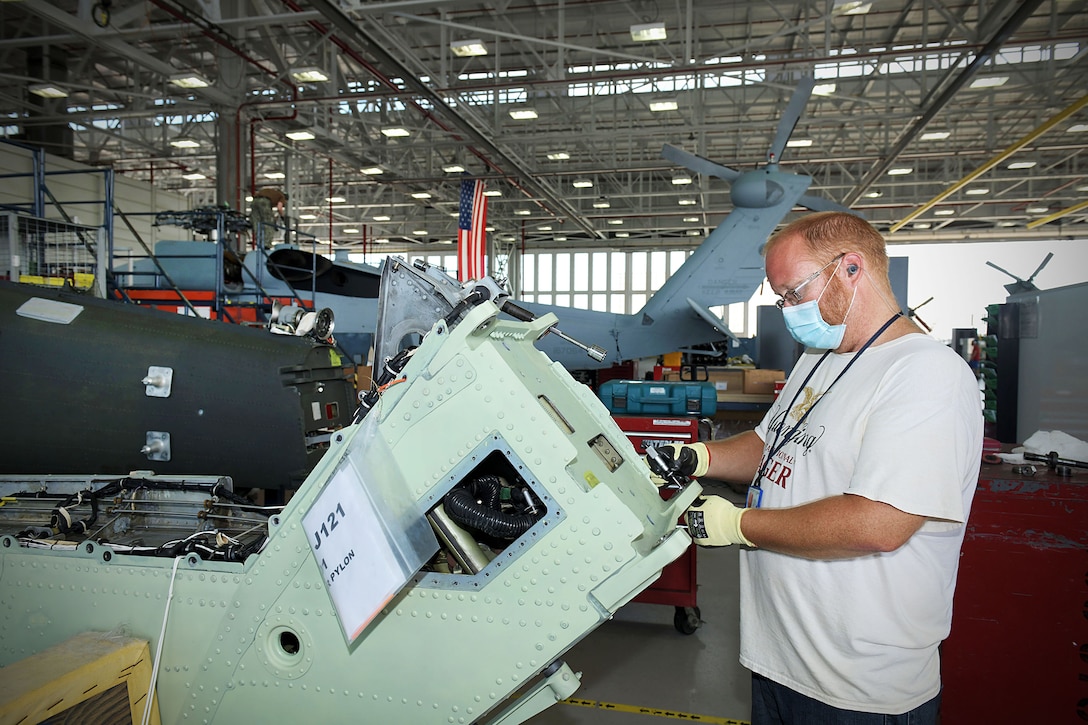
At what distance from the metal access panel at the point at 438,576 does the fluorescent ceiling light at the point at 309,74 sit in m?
12.1

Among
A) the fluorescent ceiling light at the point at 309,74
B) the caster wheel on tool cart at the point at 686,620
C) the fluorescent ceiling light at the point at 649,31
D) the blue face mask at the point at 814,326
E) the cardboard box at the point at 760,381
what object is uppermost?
the fluorescent ceiling light at the point at 649,31

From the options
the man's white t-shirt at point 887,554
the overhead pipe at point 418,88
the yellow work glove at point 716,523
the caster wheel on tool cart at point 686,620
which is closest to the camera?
the man's white t-shirt at point 887,554

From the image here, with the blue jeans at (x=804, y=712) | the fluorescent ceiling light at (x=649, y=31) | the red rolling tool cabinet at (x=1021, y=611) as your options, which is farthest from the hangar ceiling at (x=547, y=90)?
the blue jeans at (x=804, y=712)

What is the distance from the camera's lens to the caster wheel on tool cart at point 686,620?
4809 millimetres

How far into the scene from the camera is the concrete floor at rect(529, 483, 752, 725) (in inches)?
148

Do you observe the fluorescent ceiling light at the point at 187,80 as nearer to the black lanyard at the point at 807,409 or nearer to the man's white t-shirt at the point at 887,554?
the black lanyard at the point at 807,409

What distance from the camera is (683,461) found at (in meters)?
2.51

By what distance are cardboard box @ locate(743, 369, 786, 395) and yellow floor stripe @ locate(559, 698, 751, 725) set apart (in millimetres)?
6426

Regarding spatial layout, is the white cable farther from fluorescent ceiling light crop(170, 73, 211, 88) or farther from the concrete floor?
fluorescent ceiling light crop(170, 73, 211, 88)

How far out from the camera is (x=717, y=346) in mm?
16141

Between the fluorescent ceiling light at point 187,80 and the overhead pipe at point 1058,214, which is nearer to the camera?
the fluorescent ceiling light at point 187,80

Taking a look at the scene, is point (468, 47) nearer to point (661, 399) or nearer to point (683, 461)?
point (661, 399)

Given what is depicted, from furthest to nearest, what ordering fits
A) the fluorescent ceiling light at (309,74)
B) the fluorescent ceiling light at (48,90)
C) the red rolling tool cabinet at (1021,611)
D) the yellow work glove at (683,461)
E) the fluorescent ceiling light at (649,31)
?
the fluorescent ceiling light at (48,90) → the fluorescent ceiling light at (309,74) → the fluorescent ceiling light at (649,31) → the red rolling tool cabinet at (1021,611) → the yellow work glove at (683,461)

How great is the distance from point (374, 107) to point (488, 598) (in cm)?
1769
